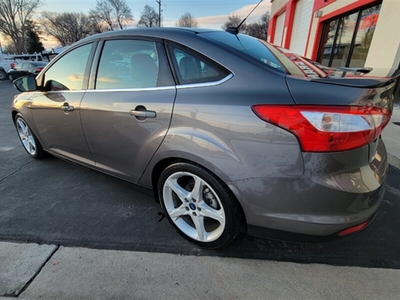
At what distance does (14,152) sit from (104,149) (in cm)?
267

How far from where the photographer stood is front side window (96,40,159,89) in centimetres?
197

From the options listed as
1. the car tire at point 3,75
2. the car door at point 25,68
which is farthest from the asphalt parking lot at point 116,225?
the car tire at point 3,75

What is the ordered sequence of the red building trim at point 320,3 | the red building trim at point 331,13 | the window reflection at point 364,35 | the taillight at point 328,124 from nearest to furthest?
the taillight at point 328,124, the window reflection at point 364,35, the red building trim at point 331,13, the red building trim at point 320,3

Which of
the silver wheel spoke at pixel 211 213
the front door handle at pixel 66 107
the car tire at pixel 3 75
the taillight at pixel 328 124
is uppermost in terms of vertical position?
the taillight at pixel 328 124

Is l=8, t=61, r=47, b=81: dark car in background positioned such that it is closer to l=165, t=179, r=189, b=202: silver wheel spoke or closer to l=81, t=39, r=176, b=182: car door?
l=81, t=39, r=176, b=182: car door

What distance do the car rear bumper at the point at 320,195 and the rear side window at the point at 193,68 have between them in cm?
73

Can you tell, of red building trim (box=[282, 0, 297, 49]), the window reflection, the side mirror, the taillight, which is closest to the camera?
the taillight

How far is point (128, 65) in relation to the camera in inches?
86.0

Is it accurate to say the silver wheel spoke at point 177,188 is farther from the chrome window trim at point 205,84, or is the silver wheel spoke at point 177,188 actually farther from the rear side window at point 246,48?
the rear side window at point 246,48

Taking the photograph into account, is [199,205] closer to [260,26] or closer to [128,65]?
[128,65]

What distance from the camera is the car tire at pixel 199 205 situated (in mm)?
1679

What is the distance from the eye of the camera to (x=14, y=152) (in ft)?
13.1

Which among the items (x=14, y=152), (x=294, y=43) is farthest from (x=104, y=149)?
(x=294, y=43)

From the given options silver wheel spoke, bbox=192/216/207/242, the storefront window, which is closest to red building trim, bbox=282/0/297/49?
the storefront window
